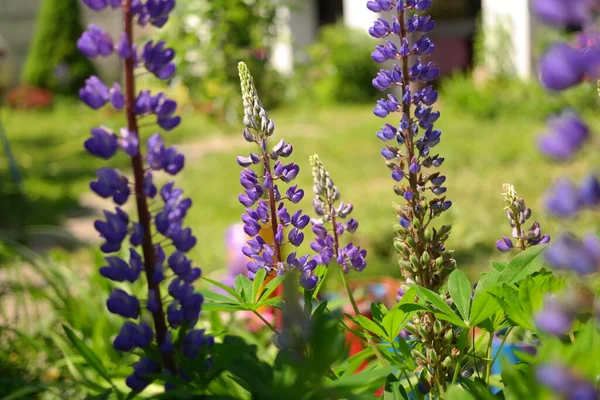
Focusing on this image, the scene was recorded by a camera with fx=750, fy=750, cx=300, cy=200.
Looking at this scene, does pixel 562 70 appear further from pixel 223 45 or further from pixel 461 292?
pixel 223 45

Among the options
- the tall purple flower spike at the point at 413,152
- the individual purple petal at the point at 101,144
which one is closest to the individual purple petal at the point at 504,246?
the tall purple flower spike at the point at 413,152

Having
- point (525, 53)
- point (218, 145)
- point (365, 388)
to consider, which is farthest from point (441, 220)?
point (525, 53)

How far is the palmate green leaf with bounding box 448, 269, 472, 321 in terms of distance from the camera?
104cm

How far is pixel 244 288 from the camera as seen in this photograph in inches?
42.5

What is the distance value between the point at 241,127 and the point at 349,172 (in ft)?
7.12

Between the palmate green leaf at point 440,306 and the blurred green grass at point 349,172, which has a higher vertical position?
the palmate green leaf at point 440,306

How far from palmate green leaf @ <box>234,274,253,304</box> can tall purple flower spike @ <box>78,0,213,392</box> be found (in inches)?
4.8

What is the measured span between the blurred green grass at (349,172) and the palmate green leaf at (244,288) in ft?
8.85

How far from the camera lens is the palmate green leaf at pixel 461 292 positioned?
1035 millimetres

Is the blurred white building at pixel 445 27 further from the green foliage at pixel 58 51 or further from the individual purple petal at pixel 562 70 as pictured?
the individual purple petal at pixel 562 70

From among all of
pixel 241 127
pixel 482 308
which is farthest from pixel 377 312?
pixel 241 127

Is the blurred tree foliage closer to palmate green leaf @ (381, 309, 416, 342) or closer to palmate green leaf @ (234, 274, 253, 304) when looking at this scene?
palmate green leaf @ (234, 274, 253, 304)

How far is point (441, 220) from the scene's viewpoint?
5.15m

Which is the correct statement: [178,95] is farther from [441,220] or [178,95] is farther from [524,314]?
[524,314]
